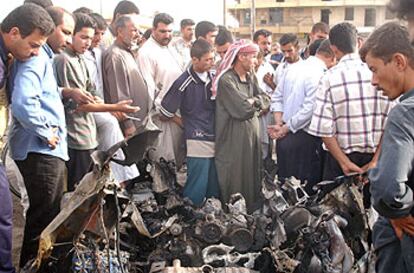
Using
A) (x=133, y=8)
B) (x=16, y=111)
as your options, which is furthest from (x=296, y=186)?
(x=133, y=8)

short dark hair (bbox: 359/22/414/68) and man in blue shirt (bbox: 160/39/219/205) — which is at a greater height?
short dark hair (bbox: 359/22/414/68)

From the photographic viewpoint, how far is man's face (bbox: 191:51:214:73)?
18.2 ft

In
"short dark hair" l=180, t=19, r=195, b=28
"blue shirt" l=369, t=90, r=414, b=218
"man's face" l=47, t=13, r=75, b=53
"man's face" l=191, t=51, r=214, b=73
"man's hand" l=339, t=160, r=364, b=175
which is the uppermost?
"short dark hair" l=180, t=19, r=195, b=28

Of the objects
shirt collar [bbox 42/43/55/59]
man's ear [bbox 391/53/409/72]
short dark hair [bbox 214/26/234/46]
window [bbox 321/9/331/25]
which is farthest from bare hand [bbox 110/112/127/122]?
window [bbox 321/9/331/25]

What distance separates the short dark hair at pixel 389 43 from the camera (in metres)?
2.42

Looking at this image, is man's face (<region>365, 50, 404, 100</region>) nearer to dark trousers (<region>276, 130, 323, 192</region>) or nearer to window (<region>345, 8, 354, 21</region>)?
dark trousers (<region>276, 130, 323, 192</region>)

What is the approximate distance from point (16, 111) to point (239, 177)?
2.51 meters

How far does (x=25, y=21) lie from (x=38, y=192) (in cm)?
126

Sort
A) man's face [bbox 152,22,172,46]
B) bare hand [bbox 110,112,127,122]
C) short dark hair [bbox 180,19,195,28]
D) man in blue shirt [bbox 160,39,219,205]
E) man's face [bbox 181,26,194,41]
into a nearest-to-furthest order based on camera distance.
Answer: bare hand [bbox 110,112,127,122] < man in blue shirt [bbox 160,39,219,205] < man's face [bbox 152,22,172,46] < man's face [bbox 181,26,194,41] < short dark hair [bbox 180,19,195,28]

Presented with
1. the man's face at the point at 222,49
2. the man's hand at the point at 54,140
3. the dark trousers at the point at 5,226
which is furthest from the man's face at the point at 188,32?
the dark trousers at the point at 5,226

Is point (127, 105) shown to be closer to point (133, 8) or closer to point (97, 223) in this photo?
point (97, 223)

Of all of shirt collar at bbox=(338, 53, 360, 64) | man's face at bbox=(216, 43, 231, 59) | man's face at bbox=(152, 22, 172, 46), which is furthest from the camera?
man's face at bbox=(216, 43, 231, 59)

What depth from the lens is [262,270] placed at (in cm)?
357

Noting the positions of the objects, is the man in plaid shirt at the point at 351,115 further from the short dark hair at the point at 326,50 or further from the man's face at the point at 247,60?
the short dark hair at the point at 326,50
